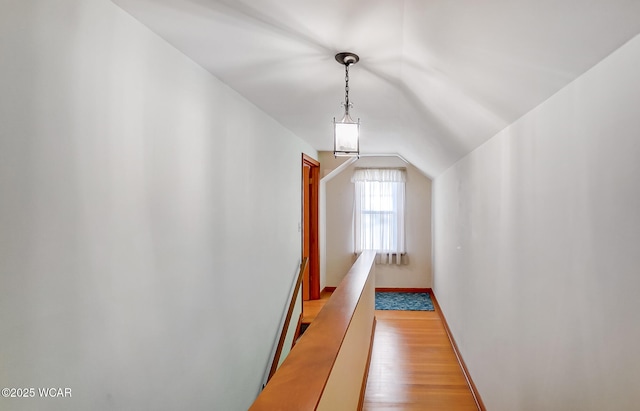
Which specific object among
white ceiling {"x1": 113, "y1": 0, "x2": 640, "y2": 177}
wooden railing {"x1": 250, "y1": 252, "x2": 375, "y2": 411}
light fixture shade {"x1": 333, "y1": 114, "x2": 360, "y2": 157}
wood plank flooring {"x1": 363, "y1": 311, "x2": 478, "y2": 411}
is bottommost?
wood plank flooring {"x1": 363, "y1": 311, "x2": 478, "y2": 411}

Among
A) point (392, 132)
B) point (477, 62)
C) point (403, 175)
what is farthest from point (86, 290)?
point (403, 175)

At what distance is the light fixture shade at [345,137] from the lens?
6.61 ft

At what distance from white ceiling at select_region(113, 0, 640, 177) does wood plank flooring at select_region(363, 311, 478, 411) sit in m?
→ 1.99

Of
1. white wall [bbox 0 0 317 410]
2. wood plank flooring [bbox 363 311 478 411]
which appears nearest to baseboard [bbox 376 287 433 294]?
wood plank flooring [bbox 363 311 478 411]

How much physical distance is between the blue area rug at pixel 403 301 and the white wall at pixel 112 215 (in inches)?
126

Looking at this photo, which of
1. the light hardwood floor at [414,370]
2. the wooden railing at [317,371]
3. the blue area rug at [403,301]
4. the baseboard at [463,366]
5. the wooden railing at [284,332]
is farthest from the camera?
the blue area rug at [403,301]

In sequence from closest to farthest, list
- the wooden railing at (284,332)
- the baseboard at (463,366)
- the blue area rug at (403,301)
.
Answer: the baseboard at (463,366), the wooden railing at (284,332), the blue area rug at (403,301)

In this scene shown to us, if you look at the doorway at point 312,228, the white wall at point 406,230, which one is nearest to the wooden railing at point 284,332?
the doorway at point 312,228

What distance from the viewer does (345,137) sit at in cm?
203

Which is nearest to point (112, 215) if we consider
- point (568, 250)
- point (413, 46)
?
point (413, 46)

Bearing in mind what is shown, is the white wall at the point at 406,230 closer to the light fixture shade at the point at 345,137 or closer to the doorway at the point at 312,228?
the doorway at the point at 312,228

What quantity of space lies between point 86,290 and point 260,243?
67.9 inches

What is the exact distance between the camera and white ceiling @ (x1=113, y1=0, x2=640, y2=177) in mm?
1021

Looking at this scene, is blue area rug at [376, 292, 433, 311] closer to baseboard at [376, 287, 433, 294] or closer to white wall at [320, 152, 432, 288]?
baseboard at [376, 287, 433, 294]
